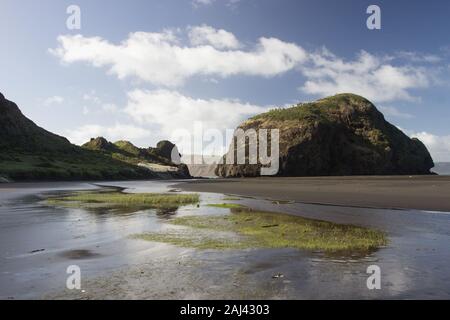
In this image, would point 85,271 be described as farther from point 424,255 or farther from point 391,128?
point 391,128

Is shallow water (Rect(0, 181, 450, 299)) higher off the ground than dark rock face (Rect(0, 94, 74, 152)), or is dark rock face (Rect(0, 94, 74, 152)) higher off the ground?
dark rock face (Rect(0, 94, 74, 152))

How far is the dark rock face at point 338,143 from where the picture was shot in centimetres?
13950

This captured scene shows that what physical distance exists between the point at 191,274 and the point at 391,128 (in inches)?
6916

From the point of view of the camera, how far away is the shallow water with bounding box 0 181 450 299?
966cm

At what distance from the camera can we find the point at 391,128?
16750 centimetres

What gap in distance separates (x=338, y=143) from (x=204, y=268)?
14118 centimetres

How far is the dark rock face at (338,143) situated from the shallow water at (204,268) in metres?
121

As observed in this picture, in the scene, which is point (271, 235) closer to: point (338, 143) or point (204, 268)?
point (204, 268)

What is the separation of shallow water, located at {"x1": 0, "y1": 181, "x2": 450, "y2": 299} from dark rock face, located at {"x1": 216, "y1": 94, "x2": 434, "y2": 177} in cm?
12142

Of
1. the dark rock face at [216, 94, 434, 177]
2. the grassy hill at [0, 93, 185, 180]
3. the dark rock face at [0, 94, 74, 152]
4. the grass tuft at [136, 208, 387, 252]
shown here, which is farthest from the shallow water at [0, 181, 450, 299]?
the dark rock face at [0, 94, 74, 152]

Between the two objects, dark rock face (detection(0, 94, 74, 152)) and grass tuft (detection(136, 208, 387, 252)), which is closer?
grass tuft (detection(136, 208, 387, 252))

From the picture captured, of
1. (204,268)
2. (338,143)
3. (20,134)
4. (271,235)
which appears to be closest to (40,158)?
(20,134)

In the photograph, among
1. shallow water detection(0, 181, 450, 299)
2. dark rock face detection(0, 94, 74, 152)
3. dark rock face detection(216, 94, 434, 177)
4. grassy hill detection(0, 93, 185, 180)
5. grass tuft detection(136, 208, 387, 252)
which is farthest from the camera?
dark rock face detection(0, 94, 74, 152)

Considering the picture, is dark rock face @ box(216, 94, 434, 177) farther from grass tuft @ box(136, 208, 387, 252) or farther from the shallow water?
the shallow water
